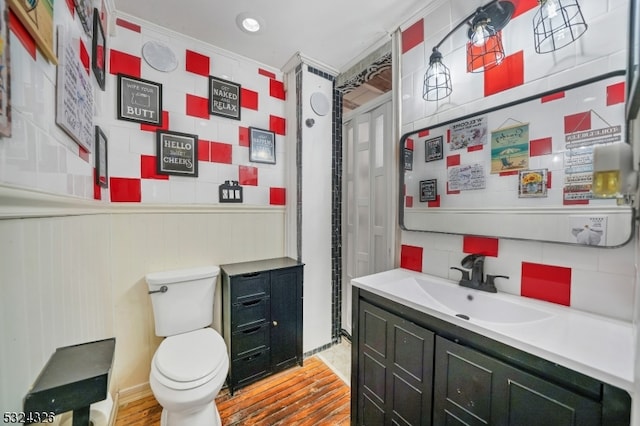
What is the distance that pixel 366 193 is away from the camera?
2254 mm

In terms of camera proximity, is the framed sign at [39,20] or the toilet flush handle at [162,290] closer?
the framed sign at [39,20]

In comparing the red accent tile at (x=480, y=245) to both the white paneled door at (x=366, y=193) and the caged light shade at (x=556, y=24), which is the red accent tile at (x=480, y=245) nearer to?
the white paneled door at (x=366, y=193)

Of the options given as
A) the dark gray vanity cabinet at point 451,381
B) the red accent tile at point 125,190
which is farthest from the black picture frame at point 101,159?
the dark gray vanity cabinet at point 451,381

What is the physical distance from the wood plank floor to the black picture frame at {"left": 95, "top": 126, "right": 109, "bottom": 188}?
142 cm

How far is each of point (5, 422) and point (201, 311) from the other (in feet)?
4.28

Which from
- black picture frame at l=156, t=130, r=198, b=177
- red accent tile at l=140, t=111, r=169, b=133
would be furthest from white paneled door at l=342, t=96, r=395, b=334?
red accent tile at l=140, t=111, r=169, b=133

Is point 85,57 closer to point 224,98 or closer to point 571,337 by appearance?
point 224,98

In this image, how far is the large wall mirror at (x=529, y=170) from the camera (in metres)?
0.90

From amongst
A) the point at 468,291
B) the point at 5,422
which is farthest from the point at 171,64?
the point at 468,291

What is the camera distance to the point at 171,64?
5.68ft

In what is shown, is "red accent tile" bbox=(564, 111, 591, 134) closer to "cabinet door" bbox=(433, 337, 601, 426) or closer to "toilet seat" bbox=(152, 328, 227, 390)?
"cabinet door" bbox=(433, 337, 601, 426)

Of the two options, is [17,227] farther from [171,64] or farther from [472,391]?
[171,64]

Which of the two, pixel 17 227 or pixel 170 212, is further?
pixel 170 212

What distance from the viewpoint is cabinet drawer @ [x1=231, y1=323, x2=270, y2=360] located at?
5.55ft
